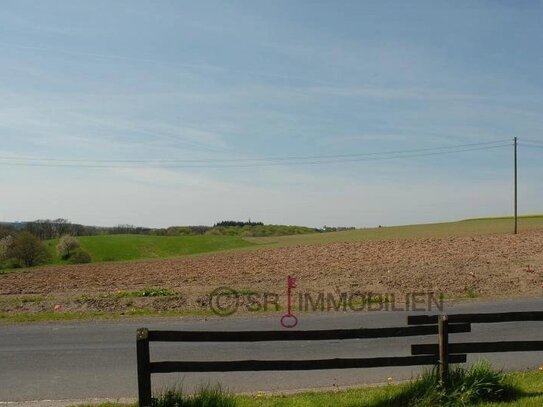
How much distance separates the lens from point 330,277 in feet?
75.3

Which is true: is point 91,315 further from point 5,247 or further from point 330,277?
point 5,247

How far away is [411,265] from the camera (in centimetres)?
2559

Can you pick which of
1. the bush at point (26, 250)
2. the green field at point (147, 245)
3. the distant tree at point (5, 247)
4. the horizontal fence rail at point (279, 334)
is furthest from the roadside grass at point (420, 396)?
the green field at point (147, 245)

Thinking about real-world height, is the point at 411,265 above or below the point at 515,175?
below

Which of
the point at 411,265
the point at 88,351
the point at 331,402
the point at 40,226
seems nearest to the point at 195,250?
the point at 40,226

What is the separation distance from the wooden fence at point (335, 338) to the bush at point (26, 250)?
152 feet

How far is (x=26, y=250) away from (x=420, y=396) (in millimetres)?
48297

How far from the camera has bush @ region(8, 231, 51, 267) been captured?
49250 millimetres

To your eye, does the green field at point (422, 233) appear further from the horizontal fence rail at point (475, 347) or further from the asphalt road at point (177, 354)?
the horizontal fence rail at point (475, 347)

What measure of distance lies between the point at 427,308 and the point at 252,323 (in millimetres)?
4945

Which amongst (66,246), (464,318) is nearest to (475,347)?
(464,318)

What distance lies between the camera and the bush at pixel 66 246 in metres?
58.0

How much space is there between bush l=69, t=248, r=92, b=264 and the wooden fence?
51573 millimetres

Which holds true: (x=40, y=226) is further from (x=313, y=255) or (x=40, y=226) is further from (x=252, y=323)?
(x=252, y=323)
